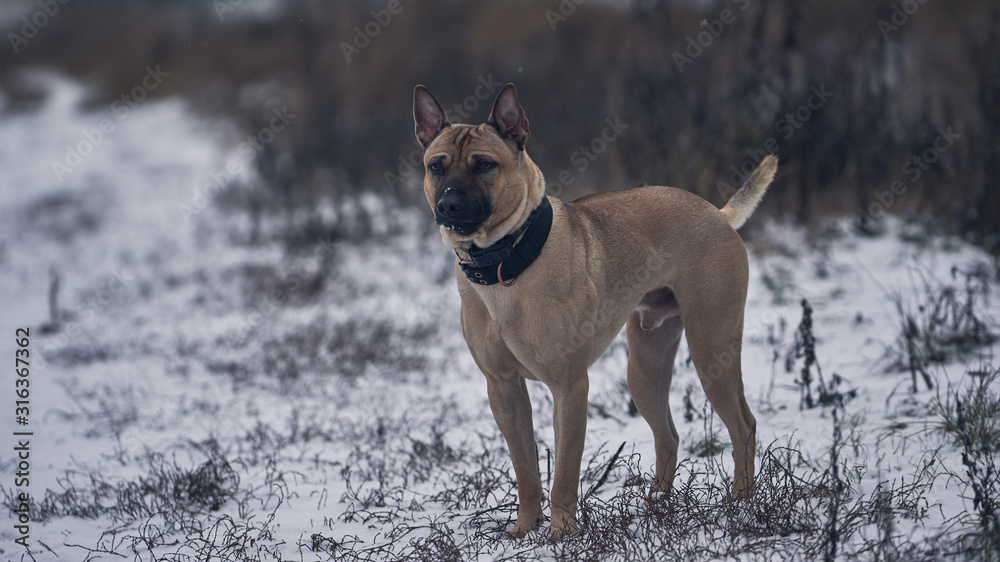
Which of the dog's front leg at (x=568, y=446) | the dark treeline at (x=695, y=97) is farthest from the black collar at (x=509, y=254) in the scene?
the dark treeline at (x=695, y=97)

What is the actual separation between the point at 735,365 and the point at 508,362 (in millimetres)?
1185

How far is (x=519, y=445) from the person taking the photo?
11.0 feet

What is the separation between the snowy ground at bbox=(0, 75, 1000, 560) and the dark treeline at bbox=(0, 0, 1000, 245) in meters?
0.99

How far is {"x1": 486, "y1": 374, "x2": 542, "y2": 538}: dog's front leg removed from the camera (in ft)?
10.9

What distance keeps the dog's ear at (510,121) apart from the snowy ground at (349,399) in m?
1.69

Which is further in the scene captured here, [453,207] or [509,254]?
[509,254]

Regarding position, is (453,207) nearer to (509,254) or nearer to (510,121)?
(509,254)

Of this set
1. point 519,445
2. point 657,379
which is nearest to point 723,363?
point 657,379

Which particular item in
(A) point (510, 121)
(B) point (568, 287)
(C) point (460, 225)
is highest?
(A) point (510, 121)

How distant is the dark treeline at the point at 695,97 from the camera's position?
974cm

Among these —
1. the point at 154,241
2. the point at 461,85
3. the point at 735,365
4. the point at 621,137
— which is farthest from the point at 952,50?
the point at 154,241

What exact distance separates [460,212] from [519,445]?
3.70ft

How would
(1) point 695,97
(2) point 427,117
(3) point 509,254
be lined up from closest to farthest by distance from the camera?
1. (3) point 509,254
2. (2) point 427,117
3. (1) point 695,97

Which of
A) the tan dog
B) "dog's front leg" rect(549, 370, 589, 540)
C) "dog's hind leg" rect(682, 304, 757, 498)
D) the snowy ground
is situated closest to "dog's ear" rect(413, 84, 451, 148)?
the tan dog
